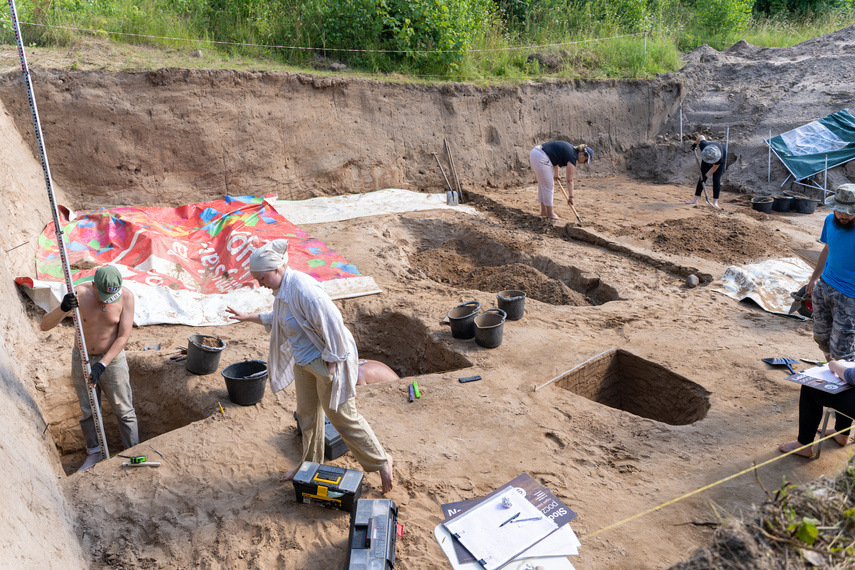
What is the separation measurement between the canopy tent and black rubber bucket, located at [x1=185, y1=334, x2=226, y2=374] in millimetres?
12365

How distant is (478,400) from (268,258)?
2635 millimetres

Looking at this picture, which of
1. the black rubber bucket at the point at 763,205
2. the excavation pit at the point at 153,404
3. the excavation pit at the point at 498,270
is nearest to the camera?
the excavation pit at the point at 153,404

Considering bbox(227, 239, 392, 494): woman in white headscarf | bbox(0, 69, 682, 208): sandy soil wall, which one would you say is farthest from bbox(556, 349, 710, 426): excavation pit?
bbox(0, 69, 682, 208): sandy soil wall

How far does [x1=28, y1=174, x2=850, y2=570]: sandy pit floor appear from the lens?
12.7 ft

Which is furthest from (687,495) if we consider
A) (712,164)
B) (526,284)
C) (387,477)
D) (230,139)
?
(230,139)

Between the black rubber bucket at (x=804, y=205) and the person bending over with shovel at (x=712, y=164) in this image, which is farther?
the black rubber bucket at (x=804, y=205)

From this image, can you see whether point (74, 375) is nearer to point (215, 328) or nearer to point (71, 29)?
point (215, 328)

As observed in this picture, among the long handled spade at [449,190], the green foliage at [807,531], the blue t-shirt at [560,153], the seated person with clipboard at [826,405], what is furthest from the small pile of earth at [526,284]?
the green foliage at [807,531]

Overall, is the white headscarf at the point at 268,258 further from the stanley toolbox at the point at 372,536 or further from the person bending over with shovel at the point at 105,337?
the person bending over with shovel at the point at 105,337

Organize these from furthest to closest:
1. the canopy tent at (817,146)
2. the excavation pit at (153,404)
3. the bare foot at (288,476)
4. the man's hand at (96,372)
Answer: the canopy tent at (817,146)
the excavation pit at (153,404)
the man's hand at (96,372)
the bare foot at (288,476)

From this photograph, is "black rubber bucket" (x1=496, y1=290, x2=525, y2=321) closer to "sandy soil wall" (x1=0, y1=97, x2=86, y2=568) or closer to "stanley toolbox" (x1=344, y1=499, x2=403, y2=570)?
"stanley toolbox" (x1=344, y1=499, x2=403, y2=570)

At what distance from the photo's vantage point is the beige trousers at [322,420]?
12.3 feet

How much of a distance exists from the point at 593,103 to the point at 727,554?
13577mm

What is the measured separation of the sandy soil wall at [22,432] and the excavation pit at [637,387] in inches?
167
